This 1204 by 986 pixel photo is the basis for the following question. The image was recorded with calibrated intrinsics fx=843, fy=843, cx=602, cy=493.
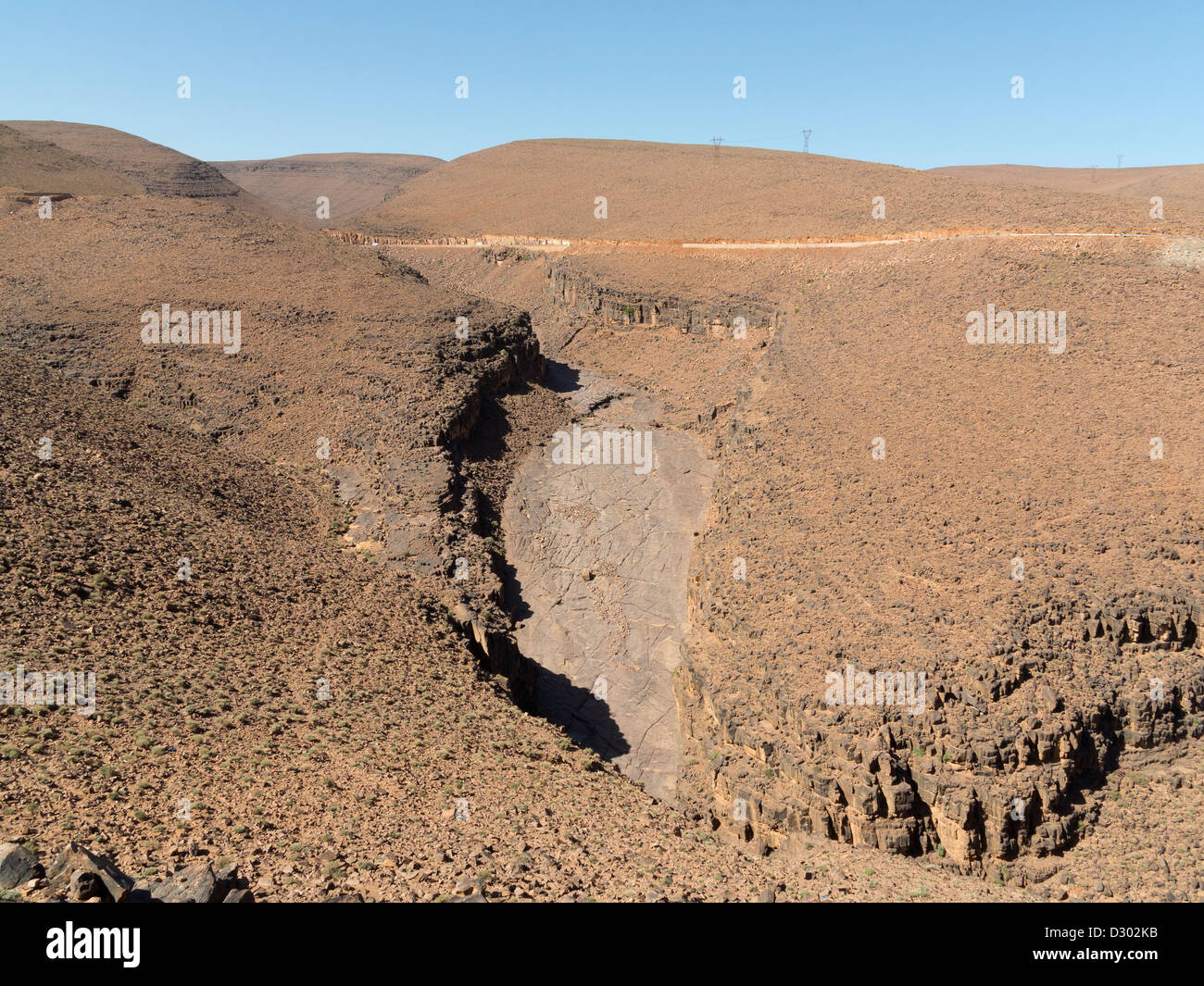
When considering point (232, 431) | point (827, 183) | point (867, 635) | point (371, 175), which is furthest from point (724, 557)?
point (371, 175)

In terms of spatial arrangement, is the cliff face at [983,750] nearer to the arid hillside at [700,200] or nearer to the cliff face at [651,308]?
the cliff face at [651,308]

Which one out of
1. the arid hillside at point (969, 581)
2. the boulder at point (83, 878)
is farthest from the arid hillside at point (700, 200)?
the boulder at point (83, 878)

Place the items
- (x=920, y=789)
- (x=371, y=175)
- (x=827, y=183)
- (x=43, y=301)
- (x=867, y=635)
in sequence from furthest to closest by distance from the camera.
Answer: (x=371, y=175), (x=827, y=183), (x=43, y=301), (x=867, y=635), (x=920, y=789)

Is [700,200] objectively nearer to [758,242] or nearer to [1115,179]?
[758,242]

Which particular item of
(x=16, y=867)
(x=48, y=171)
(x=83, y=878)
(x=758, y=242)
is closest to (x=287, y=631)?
(x=16, y=867)

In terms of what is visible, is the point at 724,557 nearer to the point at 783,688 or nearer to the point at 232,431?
the point at 783,688
